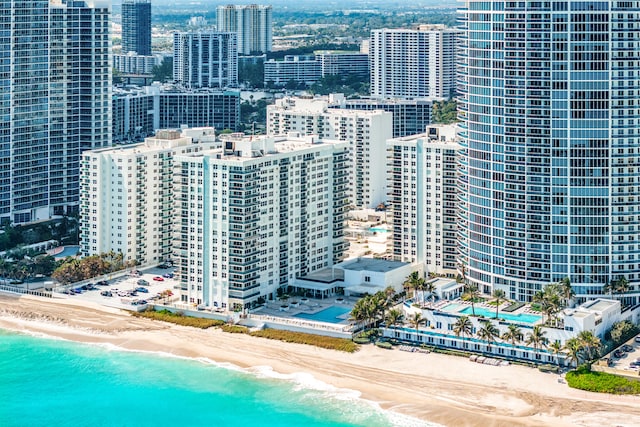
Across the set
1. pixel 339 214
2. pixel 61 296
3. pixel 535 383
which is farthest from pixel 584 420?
pixel 61 296

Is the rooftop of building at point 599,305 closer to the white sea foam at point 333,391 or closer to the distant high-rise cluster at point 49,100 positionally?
the white sea foam at point 333,391

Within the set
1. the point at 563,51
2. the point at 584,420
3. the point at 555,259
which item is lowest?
the point at 584,420

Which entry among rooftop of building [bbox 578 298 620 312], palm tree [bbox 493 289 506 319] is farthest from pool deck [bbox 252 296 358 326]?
rooftop of building [bbox 578 298 620 312]

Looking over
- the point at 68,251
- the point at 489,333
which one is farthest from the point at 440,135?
the point at 68,251

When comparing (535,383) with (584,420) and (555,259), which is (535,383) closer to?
(584,420)

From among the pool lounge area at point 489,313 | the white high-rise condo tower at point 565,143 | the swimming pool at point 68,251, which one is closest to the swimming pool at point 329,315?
the pool lounge area at point 489,313

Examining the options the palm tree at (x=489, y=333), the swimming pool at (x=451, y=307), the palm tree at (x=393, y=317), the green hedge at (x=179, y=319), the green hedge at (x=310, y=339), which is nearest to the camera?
the palm tree at (x=489, y=333)

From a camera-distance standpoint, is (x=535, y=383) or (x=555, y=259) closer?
(x=535, y=383)
